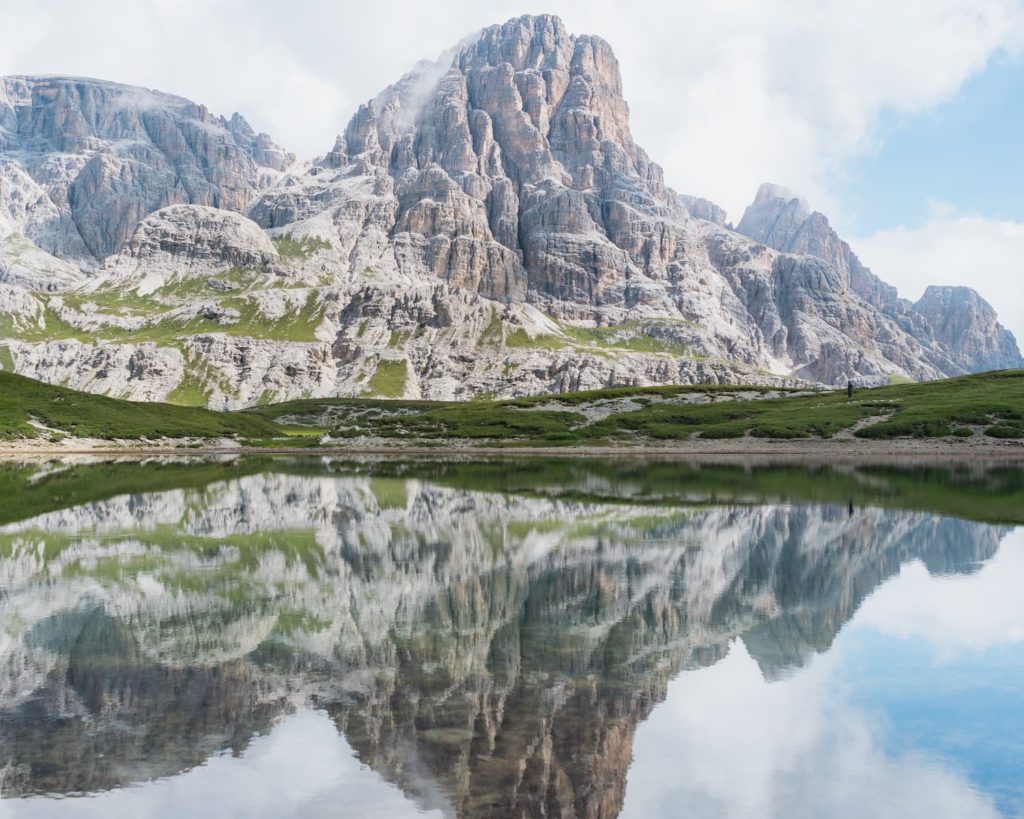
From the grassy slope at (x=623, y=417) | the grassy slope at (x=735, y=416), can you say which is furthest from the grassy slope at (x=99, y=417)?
the grassy slope at (x=735, y=416)

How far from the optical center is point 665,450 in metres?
113

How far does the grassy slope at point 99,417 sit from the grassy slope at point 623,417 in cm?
25

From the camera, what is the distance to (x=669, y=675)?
51.9 ft

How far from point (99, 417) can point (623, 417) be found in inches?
3676

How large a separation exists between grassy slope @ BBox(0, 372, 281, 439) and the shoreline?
229 inches

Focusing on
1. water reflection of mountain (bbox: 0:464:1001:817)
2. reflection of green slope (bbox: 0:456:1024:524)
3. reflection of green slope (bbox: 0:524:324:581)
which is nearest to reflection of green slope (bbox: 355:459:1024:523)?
reflection of green slope (bbox: 0:456:1024:524)

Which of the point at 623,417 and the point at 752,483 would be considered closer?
the point at 752,483

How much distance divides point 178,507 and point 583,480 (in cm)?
3376

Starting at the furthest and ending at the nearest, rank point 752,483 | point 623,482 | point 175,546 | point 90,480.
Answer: point 623,482 → point 90,480 → point 752,483 → point 175,546

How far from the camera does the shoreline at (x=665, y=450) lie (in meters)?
101

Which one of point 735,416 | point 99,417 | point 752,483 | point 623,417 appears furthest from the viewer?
point 623,417

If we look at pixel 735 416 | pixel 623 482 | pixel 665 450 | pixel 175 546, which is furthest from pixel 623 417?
pixel 175 546

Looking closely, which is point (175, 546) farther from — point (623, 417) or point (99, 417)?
point (99, 417)

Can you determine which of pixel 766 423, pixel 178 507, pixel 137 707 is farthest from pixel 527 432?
pixel 137 707
